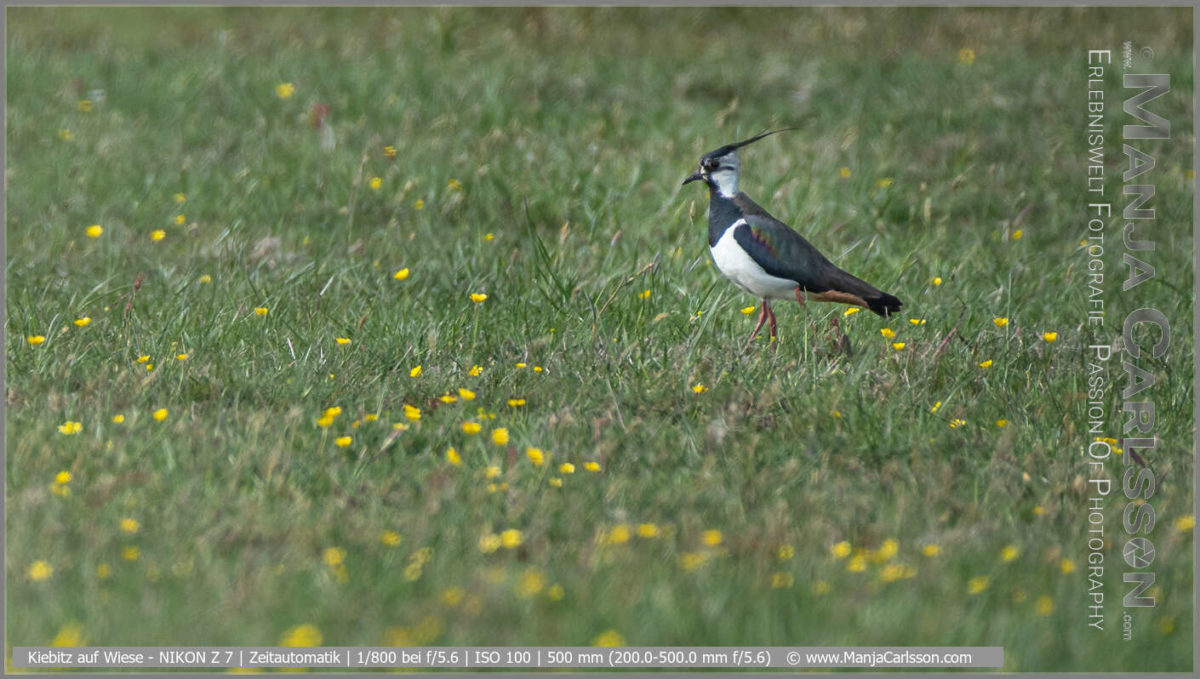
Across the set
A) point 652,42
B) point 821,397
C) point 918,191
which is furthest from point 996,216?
point 652,42

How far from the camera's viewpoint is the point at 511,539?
12.4 ft

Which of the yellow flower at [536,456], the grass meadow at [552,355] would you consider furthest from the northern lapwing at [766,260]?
the yellow flower at [536,456]

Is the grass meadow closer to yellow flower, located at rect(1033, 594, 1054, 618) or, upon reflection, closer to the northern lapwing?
yellow flower, located at rect(1033, 594, 1054, 618)

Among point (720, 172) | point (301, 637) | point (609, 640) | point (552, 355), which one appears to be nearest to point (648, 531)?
point (609, 640)

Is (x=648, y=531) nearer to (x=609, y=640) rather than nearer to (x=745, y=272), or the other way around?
(x=609, y=640)

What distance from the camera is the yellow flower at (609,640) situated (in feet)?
11.0

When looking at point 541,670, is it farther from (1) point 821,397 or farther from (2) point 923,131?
(2) point 923,131

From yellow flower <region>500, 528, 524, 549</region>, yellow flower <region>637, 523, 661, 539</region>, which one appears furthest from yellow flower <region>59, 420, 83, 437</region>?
yellow flower <region>637, 523, 661, 539</region>

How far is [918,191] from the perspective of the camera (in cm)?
744

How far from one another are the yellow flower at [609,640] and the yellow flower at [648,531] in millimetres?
495

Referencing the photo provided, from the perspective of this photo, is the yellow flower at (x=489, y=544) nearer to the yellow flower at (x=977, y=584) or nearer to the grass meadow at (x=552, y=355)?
the grass meadow at (x=552, y=355)

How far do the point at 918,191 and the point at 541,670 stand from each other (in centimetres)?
Answer: 483

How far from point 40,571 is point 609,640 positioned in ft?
5.06

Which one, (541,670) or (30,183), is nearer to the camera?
(541,670)
